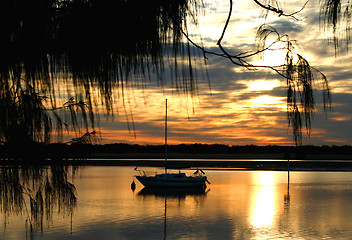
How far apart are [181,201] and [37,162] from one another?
3724 centimetres

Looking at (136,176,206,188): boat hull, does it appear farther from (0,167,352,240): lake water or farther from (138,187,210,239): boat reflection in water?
(0,167,352,240): lake water

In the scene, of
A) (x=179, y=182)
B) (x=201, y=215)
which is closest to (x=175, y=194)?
(x=179, y=182)

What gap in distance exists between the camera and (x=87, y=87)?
2254mm

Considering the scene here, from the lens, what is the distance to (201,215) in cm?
3084

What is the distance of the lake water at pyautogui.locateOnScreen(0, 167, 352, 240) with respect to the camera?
23.6m

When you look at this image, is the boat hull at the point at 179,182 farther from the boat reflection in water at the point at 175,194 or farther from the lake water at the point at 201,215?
the lake water at the point at 201,215

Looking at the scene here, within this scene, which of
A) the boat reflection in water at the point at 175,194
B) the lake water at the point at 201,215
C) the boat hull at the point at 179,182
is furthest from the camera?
the boat hull at the point at 179,182

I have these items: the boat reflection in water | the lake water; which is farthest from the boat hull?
the lake water

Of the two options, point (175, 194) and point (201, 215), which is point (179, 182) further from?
point (201, 215)

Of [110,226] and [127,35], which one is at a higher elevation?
[127,35]

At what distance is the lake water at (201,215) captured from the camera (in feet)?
77.5

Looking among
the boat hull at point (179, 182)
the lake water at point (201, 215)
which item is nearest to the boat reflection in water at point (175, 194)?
the lake water at point (201, 215)

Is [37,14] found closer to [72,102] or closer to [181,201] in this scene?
[72,102]

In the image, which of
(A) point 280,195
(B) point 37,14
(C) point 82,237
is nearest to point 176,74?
(B) point 37,14
